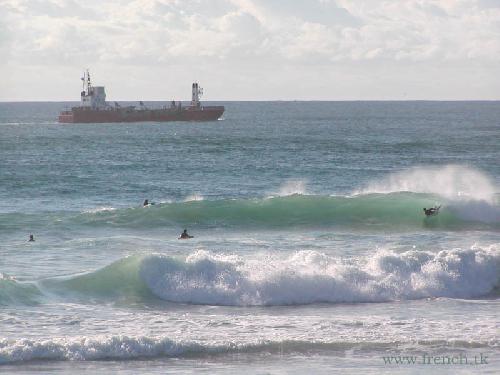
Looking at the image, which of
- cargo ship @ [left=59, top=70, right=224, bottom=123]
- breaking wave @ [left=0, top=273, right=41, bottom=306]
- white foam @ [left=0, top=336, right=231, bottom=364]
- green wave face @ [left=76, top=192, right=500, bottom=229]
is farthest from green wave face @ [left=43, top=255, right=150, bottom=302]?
cargo ship @ [left=59, top=70, right=224, bottom=123]

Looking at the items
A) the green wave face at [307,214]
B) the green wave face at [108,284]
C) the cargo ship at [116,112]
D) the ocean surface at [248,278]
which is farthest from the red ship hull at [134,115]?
the green wave face at [108,284]

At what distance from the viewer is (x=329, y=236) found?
40219 millimetres

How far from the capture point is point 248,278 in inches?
1150

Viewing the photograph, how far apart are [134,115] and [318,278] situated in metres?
143

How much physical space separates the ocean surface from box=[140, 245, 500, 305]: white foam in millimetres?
62

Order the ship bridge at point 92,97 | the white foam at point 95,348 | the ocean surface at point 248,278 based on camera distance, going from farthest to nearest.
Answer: the ship bridge at point 92,97
the ocean surface at point 248,278
the white foam at point 95,348

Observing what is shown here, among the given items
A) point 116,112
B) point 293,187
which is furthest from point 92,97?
point 293,187

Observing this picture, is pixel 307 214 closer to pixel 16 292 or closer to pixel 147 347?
pixel 16 292

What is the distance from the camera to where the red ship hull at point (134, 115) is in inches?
6486

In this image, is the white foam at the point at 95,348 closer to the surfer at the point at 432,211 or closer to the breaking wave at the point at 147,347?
the breaking wave at the point at 147,347

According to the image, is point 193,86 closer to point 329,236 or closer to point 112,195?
point 112,195

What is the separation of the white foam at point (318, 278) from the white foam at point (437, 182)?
18.7m

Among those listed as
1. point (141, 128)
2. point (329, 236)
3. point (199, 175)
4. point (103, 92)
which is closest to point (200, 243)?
point (329, 236)

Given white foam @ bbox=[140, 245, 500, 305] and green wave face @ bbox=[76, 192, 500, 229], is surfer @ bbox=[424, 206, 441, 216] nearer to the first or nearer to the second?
green wave face @ bbox=[76, 192, 500, 229]
